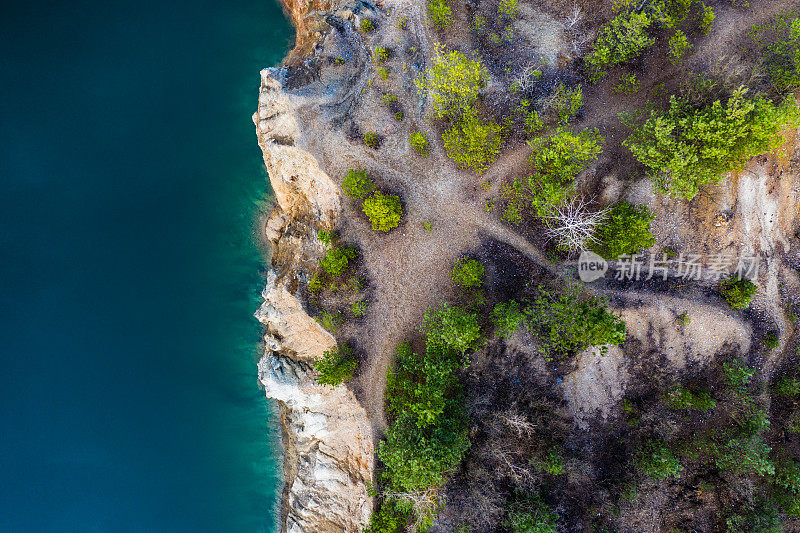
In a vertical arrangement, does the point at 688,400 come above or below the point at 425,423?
above

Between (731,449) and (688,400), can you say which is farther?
(688,400)

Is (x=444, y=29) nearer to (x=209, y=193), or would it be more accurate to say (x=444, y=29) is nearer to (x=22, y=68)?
(x=209, y=193)

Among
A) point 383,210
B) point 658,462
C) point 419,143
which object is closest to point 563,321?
point 658,462

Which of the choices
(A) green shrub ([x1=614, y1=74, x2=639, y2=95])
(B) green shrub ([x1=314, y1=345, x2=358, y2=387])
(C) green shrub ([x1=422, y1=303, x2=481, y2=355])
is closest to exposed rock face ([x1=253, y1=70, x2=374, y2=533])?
(B) green shrub ([x1=314, y1=345, x2=358, y2=387])

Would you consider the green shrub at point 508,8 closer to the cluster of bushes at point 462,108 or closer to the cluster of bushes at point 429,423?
the cluster of bushes at point 462,108

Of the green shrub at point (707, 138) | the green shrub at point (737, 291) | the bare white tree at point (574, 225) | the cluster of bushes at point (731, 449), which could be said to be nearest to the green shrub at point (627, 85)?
the green shrub at point (707, 138)

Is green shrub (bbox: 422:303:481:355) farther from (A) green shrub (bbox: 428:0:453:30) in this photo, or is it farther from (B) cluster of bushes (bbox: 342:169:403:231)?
(A) green shrub (bbox: 428:0:453:30)

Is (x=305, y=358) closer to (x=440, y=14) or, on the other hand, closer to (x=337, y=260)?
(x=337, y=260)
